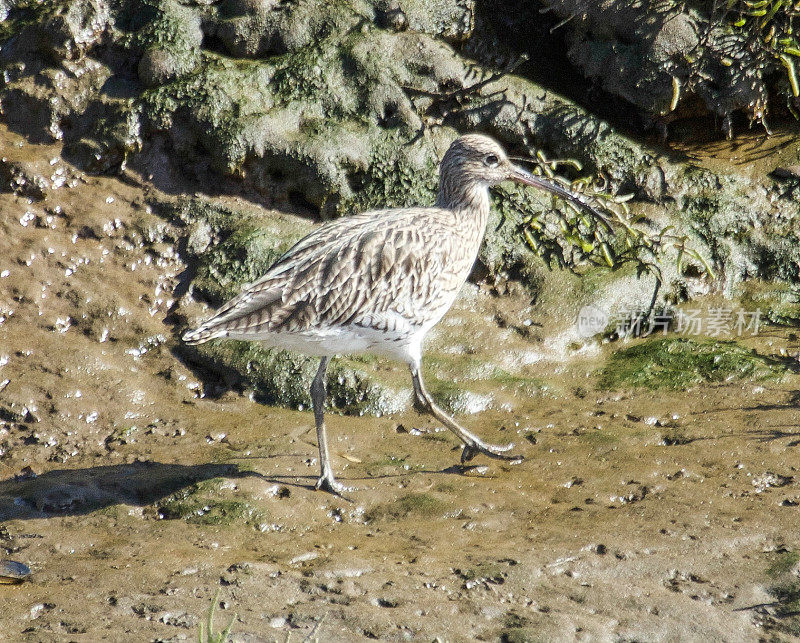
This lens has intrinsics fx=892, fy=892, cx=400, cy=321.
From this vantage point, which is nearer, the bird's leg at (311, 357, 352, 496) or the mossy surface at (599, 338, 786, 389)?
the bird's leg at (311, 357, 352, 496)

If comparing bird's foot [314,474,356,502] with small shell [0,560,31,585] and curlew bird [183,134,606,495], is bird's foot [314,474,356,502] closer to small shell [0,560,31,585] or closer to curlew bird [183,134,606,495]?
curlew bird [183,134,606,495]

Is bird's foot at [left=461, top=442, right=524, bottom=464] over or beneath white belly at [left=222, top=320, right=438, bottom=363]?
beneath

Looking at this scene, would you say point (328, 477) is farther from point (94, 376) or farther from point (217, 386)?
point (94, 376)

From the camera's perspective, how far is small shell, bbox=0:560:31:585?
4.38m

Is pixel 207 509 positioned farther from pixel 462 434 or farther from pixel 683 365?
pixel 683 365

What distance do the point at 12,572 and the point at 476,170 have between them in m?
3.96

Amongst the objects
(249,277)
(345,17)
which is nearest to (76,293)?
(249,277)

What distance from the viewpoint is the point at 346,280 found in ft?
18.7

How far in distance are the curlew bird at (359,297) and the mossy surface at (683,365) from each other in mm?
1404

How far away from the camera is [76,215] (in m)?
7.15

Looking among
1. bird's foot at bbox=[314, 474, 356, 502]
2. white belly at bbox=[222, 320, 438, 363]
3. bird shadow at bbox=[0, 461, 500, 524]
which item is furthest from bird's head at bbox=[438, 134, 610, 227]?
bird's foot at bbox=[314, 474, 356, 502]

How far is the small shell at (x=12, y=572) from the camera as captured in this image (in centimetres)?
438

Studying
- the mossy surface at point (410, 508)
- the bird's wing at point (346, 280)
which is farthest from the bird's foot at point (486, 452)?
the bird's wing at point (346, 280)

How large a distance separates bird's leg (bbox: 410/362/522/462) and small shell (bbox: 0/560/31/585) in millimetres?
2621
